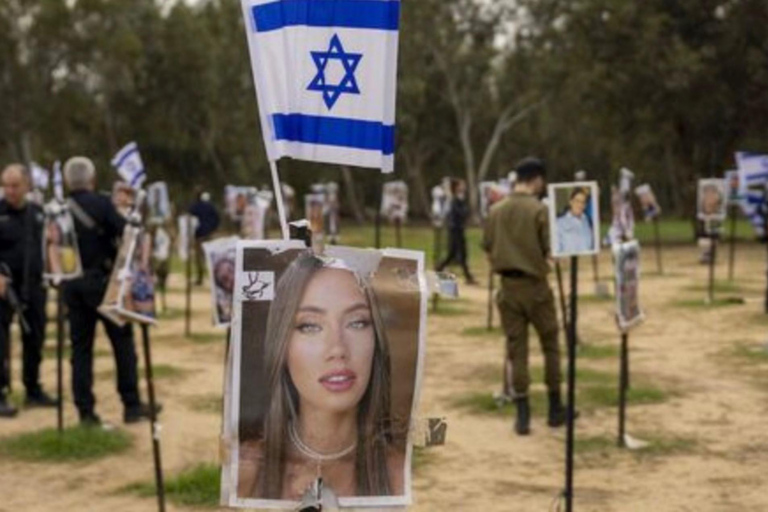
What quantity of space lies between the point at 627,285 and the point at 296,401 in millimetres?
4613

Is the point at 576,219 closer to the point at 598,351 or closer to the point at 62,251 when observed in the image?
the point at 62,251

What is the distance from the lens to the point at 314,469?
3.18 metres

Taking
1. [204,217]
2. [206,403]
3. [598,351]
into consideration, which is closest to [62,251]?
[206,403]

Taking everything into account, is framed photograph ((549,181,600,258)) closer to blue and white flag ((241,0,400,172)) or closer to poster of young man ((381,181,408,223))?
blue and white flag ((241,0,400,172))

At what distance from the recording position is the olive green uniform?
7574 mm

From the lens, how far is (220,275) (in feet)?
24.4

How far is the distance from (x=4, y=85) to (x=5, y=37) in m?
1.65

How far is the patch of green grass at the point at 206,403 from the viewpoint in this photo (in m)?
8.98

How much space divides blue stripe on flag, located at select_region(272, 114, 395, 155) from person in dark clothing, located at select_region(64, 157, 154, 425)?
4.64 metres

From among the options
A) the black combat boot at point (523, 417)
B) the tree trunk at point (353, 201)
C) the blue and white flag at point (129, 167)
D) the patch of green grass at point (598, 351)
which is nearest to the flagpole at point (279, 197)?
the black combat boot at point (523, 417)

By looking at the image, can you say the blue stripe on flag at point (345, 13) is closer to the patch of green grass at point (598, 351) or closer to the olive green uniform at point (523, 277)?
the olive green uniform at point (523, 277)

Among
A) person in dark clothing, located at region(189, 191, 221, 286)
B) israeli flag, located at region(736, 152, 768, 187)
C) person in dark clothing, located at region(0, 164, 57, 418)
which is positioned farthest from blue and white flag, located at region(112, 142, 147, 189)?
person in dark clothing, located at region(189, 191, 221, 286)

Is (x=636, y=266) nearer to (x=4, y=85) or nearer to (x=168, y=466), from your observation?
(x=168, y=466)

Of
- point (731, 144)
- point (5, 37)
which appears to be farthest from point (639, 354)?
point (5, 37)
